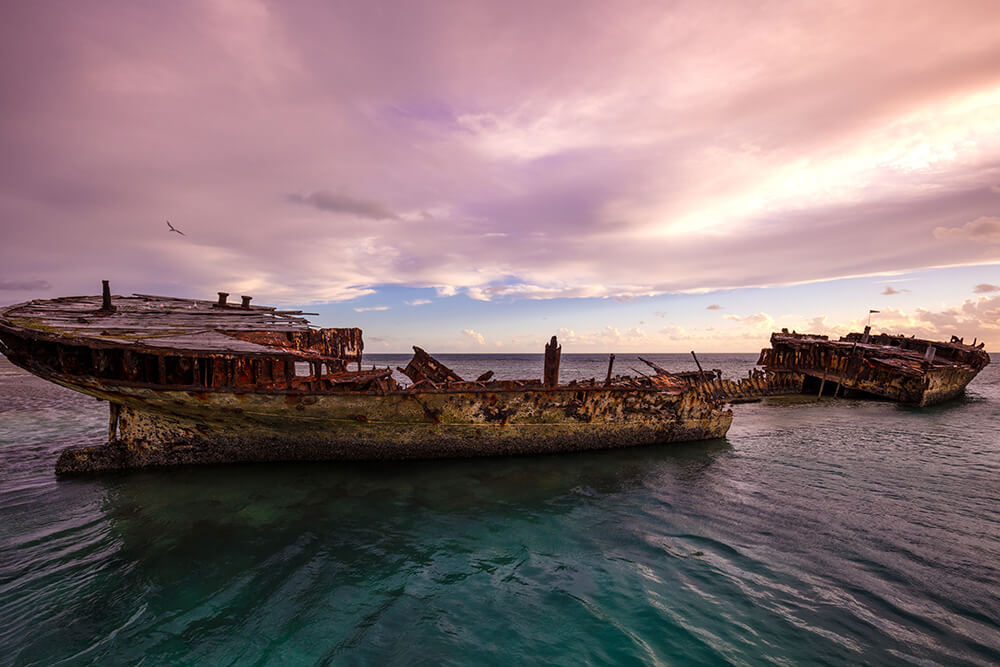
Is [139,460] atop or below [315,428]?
below

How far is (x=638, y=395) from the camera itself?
11875 mm

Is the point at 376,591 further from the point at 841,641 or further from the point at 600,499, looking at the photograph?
the point at 841,641

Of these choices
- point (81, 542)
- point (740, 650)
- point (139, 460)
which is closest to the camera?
point (740, 650)

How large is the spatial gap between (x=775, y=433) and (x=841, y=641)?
13.4 meters

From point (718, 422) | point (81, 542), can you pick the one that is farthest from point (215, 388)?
point (718, 422)

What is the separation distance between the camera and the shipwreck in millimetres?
8289

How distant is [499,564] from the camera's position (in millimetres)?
5957

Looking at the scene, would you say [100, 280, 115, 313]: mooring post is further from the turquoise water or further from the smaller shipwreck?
the smaller shipwreck

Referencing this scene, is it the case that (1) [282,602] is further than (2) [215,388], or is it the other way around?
(2) [215,388]

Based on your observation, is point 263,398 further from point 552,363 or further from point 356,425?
point 552,363

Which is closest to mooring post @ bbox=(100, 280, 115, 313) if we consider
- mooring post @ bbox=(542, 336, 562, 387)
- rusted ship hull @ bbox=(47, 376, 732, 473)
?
rusted ship hull @ bbox=(47, 376, 732, 473)

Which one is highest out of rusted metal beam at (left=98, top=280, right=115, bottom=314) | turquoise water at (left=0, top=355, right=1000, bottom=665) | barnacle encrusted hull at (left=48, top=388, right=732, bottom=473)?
rusted metal beam at (left=98, top=280, right=115, bottom=314)

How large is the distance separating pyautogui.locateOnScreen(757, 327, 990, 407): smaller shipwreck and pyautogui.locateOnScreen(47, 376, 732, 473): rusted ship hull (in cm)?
2206

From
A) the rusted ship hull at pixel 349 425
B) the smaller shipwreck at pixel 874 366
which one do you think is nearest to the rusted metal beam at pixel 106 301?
the rusted ship hull at pixel 349 425
